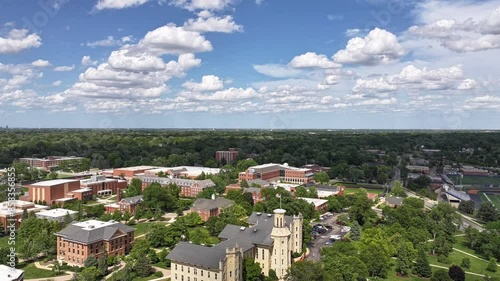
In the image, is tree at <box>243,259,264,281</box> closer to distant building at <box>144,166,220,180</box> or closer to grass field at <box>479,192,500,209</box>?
distant building at <box>144,166,220,180</box>

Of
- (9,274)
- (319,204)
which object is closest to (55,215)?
(9,274)

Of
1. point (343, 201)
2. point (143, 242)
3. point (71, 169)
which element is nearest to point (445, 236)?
point (343, 201)

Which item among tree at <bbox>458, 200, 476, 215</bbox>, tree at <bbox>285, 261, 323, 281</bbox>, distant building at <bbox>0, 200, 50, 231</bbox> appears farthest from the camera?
tree at <bbox>458, 200, 476, 215</bbox>

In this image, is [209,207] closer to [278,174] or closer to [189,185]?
[189,185]

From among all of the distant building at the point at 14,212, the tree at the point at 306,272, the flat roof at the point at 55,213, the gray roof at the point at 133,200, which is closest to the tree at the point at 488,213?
the tree at the point at 306,272

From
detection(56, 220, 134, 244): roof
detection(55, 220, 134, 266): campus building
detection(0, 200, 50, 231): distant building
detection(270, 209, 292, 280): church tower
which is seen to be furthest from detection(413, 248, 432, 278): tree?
detection(0, 200, 50, 231): distant building

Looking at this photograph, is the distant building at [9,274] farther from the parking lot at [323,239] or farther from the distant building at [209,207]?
the distant building at [209,207]
